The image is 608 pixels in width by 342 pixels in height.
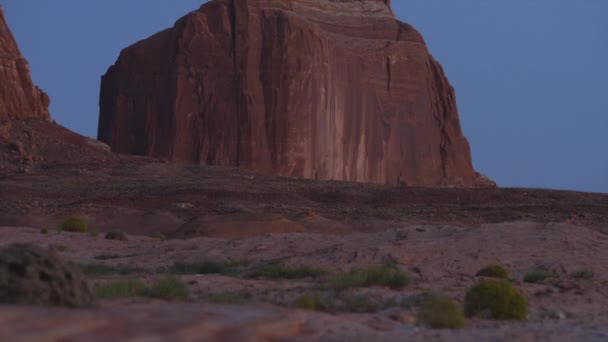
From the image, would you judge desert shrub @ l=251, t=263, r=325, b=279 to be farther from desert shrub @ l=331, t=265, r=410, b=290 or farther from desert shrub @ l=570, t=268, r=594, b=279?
desert shrub @ l=570, t=268, r=594, b=279

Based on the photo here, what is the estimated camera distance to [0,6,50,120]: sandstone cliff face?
54.9m

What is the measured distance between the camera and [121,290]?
1212 centimetres

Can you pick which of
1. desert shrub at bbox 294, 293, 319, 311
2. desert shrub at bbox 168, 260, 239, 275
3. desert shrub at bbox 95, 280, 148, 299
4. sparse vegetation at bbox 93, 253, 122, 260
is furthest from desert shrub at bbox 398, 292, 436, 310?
sparse vegetation at bbox 93, 253, 122, 260

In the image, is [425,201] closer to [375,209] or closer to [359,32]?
[375,209]

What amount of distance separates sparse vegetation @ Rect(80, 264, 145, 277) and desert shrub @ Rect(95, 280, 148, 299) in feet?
17.4

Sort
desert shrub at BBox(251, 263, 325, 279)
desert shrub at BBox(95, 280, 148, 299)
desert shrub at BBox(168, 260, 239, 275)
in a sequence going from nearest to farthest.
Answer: desert shrub at BBox(95, 280, 148, 299) < desert shrub at BBox(251, 263, 325, 279) < desert shrub at BBox(168, 260, 239, 275)

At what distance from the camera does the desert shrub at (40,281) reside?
321 inches

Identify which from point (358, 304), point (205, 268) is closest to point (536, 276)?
point (205, 268)

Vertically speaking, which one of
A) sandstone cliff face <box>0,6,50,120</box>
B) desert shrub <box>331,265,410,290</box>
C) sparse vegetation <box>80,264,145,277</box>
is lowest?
sparse vegetation <box>80,264,145,277</box>

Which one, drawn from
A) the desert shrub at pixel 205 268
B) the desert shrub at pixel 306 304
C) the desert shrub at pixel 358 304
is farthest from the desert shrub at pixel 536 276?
the desert shrub at pixel 306 304

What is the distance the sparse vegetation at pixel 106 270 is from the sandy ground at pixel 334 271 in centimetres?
100

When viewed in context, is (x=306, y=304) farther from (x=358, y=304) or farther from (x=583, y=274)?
(x=583, y=274)

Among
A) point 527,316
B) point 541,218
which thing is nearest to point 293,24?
point 541,218

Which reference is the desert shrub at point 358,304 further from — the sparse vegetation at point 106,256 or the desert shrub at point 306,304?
the sparse vegetation at point 106,256
